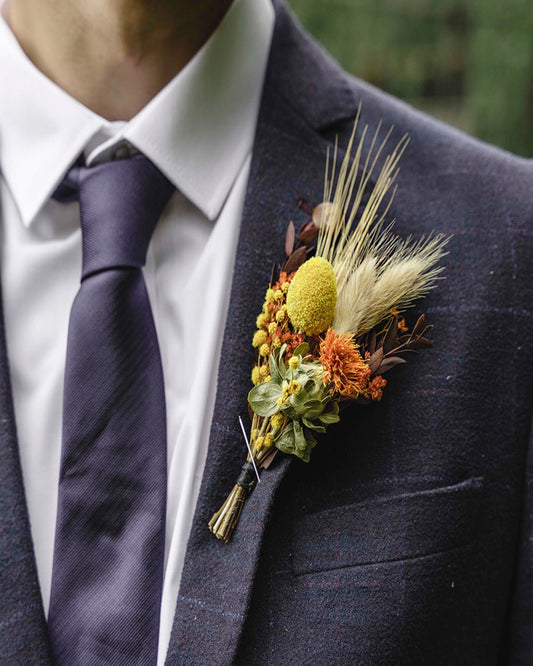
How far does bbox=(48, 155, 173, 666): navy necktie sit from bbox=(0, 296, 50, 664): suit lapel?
0.11ft

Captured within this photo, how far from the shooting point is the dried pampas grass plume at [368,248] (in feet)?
3.01

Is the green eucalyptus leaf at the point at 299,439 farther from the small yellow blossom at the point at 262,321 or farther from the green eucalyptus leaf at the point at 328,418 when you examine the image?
the small yellow blossom at the point at 262,321

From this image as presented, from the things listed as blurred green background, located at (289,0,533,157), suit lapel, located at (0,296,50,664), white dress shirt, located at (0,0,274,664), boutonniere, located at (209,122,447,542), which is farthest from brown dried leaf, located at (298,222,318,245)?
blurred green background, located at (289,0,533,157)

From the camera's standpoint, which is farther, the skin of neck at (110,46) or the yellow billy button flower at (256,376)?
the skin of neck at (110,46)

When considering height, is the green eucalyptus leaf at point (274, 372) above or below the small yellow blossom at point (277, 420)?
above

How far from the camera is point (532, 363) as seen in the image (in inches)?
41.1

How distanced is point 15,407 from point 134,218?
31 cm

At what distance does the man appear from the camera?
2.99 ft

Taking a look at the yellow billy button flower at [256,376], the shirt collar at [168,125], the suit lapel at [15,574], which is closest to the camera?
the suit lapel at [15,574]

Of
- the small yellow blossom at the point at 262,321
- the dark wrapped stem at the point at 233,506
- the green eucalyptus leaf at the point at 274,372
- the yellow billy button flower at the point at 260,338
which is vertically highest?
the small yellow blossom at the point at 262,321

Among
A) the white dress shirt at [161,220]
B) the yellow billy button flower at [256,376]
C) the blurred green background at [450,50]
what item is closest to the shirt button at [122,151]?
the white dress shirt at [161,220]

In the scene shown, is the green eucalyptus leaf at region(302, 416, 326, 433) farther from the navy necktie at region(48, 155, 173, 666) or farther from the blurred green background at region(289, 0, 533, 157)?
the blurred green background at region(289, 0, 533, 157)

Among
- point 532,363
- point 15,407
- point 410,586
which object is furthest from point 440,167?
point 15,407

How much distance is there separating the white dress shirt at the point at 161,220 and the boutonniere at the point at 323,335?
0.34 ft
